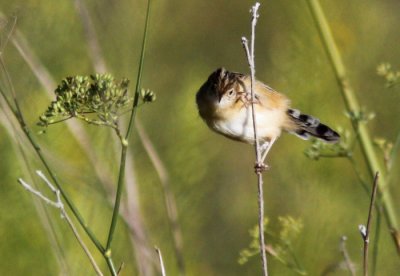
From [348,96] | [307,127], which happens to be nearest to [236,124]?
[307,127]

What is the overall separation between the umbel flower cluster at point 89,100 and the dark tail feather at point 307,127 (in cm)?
150

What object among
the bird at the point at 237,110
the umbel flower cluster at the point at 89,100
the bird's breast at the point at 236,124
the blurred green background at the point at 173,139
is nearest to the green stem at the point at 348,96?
the bird at the point at 237,110

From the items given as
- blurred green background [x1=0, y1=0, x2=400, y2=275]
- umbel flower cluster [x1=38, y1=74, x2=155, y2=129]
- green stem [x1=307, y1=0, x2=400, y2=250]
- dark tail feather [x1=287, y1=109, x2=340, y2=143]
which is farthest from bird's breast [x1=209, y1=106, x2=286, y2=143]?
umbel flower cluster [x1=38, y1=74, x2=155, y2=129]

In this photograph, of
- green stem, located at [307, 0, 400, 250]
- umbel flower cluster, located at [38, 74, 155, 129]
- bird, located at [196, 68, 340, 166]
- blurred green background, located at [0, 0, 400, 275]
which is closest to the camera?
umbel flower cluster, located at [38, 74, 155, 129]

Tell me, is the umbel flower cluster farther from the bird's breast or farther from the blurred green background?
the blurred green background

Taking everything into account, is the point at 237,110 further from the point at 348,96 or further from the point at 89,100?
the point at 89,100

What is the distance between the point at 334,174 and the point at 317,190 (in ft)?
1.63

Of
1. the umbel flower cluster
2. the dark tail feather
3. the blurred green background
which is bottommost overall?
the umbel flower cluster

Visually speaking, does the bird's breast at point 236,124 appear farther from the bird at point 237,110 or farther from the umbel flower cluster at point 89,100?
the umbel flower cluster at point 89,100

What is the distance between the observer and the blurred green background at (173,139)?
4738 mm

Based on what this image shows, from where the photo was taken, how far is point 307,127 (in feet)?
13.8

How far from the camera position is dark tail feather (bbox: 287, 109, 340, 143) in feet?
13.0

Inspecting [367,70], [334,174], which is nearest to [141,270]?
[334,174]

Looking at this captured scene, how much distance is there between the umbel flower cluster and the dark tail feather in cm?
150
